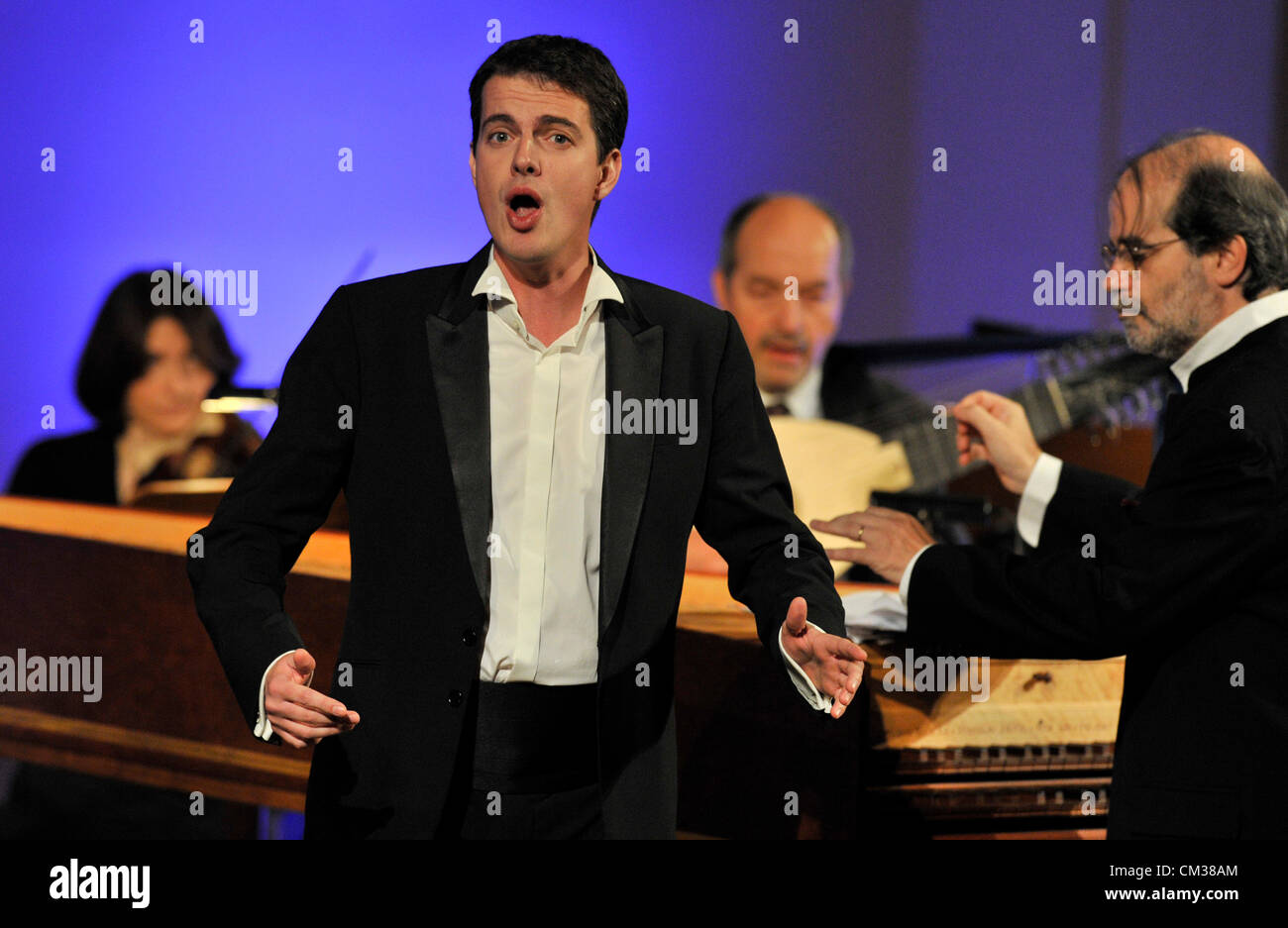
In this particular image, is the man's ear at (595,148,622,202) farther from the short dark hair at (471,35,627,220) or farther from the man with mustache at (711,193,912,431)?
the man with mustache at (711,193,912,431)

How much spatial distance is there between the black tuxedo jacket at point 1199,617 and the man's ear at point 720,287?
3027 mm

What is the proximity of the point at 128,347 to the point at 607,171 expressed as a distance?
3.12 meters

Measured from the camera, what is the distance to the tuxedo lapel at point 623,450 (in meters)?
1.83

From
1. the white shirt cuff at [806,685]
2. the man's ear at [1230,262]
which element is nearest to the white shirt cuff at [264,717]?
the white shirt cuff at [806,685]

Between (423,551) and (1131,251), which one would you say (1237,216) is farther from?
(423,551)

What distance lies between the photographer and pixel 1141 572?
2211mm

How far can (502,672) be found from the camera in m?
1.81

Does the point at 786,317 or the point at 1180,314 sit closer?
the point at 1180,314

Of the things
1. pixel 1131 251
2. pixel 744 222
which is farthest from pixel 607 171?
pixel 744 222

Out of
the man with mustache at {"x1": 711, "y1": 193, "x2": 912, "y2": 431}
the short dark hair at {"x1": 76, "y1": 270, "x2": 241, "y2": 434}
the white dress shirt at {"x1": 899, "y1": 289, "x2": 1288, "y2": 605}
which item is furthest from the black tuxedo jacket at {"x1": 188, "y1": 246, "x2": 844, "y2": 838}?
the man with mustache at {"x1": 711, "y1": 193, "x2": 912, "y2": 431}
